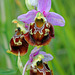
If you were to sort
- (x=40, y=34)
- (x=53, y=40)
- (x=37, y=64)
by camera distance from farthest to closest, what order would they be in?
(x=53, y=40) → (x=37, y=64) → (x=40, y=34)

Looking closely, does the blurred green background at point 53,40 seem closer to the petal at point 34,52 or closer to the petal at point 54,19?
the petal at point 34,52

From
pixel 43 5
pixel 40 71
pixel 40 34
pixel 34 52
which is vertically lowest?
pixel 40 71

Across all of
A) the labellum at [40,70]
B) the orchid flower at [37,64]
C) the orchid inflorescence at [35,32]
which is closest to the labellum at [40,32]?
the orchid inflorescence at [35,32]

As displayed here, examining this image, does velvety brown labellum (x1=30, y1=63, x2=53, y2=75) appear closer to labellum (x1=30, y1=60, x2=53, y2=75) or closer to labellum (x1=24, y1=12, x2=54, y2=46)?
labellum (x1=30, y1=60, x2=53, y2=75)

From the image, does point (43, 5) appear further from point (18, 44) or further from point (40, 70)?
point (40, 70)

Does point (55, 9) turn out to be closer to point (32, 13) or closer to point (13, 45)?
point (32, 13)

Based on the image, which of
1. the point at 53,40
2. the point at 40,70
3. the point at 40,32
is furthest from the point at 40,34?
the point at 53,40

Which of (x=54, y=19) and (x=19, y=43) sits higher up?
(x=54, y=19)
